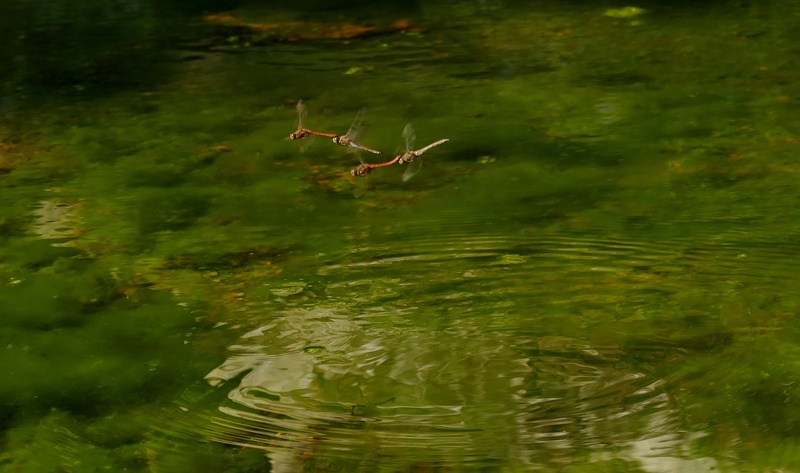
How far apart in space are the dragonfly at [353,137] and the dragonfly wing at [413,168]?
0.09m

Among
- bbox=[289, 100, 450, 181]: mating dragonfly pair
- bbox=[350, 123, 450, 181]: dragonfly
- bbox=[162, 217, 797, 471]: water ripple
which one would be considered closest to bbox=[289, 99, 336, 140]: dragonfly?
bbox=[289, 100, 450, 181]: mating dragonfly pair

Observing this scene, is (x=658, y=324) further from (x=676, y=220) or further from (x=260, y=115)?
(x=260, y=115)

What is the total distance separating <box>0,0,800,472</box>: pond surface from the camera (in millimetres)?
1636

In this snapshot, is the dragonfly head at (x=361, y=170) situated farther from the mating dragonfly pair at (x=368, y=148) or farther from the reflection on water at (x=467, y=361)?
the reflection on water at (x=467, y=361)

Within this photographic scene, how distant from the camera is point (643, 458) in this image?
1538 mm

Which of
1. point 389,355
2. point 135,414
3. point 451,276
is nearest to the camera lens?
point 135,414

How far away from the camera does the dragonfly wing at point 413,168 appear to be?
2.43 metres

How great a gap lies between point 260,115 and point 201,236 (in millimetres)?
658

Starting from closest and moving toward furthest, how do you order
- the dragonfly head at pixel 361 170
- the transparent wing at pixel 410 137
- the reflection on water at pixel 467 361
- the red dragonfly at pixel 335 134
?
the reflection on water at pixel 467 361, the dragonfly head at pixel 361 170, the red dragonfly at pixel 335 134, the transparent wing at pixel 410 137

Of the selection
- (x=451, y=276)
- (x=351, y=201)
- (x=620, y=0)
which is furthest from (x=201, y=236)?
(x=620, y=0)

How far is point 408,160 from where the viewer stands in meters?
2.39

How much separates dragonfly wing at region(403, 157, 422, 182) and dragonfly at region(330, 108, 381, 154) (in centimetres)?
9

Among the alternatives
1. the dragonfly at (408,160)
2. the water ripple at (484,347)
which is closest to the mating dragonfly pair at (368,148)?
the dragonfly at (408,160)

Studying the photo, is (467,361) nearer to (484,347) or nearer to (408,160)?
(484,347)
